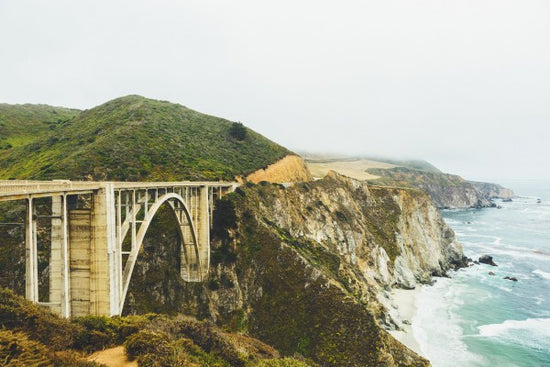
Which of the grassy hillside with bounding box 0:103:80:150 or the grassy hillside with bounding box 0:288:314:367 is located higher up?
the grassy hillside with bounding box 0:103:80:150

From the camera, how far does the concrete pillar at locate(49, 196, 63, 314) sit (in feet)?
41.9

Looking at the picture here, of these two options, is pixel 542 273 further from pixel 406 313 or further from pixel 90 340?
pixel 90 340

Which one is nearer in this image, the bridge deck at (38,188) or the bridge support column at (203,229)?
the bridge deck at (38,188)

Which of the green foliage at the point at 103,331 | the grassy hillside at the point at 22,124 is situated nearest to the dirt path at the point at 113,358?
the green foliage at the point at 103,331

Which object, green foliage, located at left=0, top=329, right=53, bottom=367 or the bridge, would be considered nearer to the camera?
green foliage, located at left=0, top=329, right=53, bottom=367

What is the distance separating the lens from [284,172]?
2365 inches

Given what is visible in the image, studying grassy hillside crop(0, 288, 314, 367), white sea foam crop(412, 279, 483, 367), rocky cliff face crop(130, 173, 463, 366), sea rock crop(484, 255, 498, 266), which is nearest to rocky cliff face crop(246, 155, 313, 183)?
rocky cliff face crop(130, 173, 463, 366)

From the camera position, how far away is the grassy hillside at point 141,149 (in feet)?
129

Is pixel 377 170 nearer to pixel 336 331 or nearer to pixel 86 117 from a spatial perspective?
pixel 86 117

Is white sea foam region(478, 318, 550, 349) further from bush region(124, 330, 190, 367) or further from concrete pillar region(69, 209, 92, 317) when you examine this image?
concrete pillar region(69, 209, 92, 317)

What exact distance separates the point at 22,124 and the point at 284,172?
67.5 meters

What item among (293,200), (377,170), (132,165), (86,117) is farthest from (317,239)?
(377,170)

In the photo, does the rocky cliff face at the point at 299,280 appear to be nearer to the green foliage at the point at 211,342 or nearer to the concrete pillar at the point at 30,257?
the green foliage at the point at 211,342

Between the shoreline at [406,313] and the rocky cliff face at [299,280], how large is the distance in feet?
4.88
